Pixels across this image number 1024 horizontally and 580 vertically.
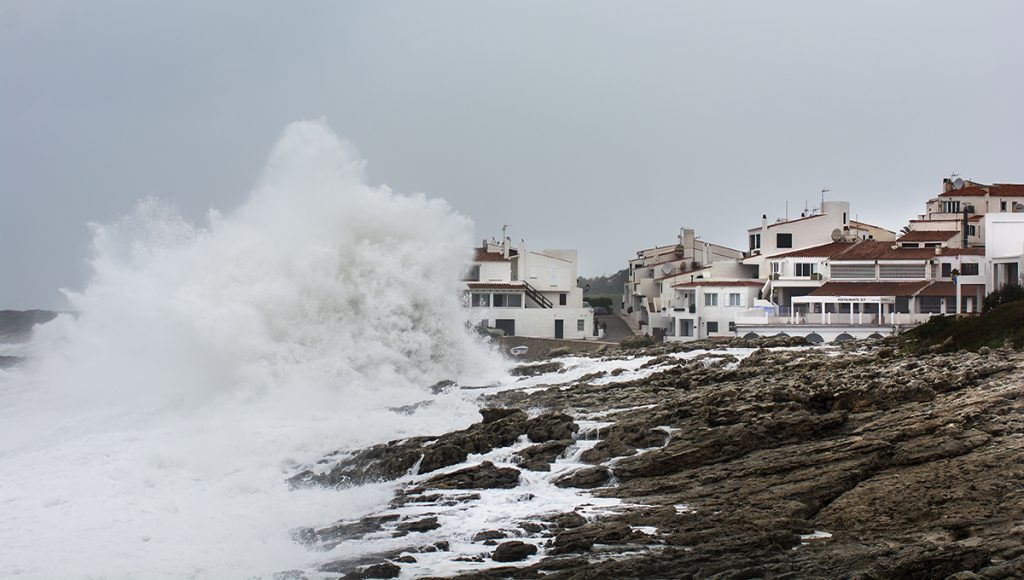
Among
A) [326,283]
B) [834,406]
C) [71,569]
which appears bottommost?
[71,569]

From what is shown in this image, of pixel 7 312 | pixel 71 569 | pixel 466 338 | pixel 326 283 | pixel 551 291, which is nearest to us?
pixel 71 569

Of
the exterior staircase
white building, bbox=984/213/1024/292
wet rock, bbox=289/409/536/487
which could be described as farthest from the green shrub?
the exterior staircase

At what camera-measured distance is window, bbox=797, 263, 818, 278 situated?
4753cm

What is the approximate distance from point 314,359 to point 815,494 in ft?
65.9

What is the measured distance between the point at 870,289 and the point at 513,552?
3271 centimetres

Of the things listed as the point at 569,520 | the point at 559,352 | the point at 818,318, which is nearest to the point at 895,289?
the point at 818,318

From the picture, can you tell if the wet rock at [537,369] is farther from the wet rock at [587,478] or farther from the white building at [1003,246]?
the wet rock at [587,478]

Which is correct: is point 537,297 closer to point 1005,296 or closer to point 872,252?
point 872,252

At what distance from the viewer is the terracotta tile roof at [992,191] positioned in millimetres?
58438

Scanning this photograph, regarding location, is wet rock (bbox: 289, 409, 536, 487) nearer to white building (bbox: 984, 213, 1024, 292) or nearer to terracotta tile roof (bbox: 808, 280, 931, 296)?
white building (bbox: 984, 213, 1024, 292)

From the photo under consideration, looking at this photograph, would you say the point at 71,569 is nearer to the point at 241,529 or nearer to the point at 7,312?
the point at 241,529

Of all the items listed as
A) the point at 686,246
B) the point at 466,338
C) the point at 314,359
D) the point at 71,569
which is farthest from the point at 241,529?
the point at 686,246

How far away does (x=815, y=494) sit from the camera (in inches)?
597

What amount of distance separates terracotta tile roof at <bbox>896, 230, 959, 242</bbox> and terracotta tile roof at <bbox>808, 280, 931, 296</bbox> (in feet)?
19.6
